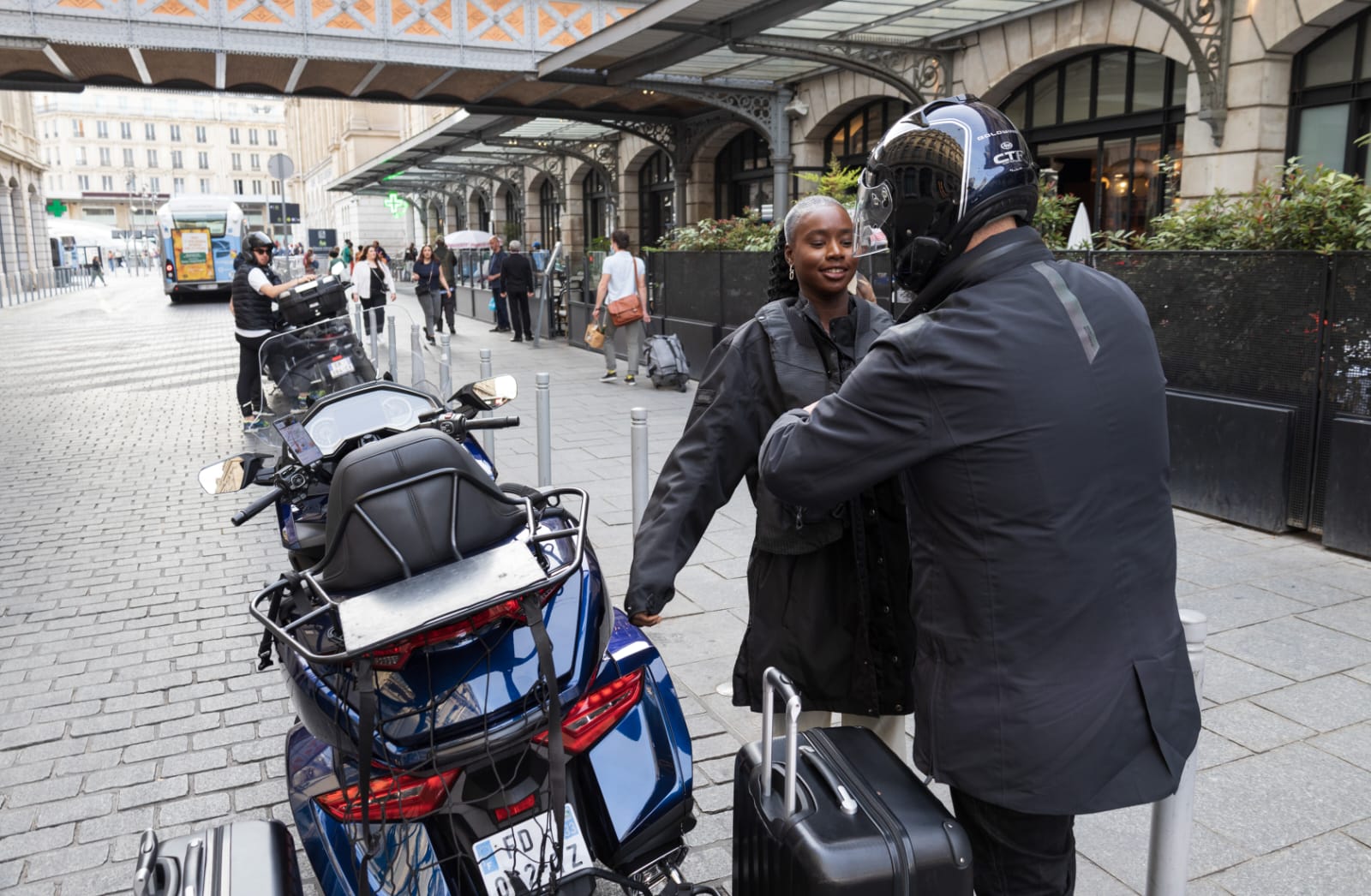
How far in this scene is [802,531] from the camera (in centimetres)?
237

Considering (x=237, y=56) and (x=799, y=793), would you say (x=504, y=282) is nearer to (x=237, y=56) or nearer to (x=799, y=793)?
(x=237, y=56)

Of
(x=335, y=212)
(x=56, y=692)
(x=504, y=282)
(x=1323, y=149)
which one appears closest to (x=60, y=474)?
(x=56, y=692)

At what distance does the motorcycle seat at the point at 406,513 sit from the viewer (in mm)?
2207

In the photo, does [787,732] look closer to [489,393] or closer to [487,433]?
[489,393]

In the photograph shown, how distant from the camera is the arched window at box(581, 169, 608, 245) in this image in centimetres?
2827

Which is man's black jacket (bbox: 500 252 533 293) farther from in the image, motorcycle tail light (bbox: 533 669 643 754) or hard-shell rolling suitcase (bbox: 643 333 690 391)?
motorcycle tail light (bbox: 533 669 643 754)

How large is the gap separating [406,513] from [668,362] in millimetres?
10443

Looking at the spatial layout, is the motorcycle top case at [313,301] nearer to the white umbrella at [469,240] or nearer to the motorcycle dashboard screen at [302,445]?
the motorcycle dashboard screen at [302,445]

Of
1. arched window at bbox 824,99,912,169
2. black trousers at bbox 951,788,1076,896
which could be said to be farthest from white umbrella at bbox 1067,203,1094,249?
arched window at bbox 824,99,912,169

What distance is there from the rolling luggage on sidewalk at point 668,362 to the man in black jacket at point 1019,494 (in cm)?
1076

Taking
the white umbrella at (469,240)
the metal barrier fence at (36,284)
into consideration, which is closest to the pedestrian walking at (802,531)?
the white umbrella at (469,240)

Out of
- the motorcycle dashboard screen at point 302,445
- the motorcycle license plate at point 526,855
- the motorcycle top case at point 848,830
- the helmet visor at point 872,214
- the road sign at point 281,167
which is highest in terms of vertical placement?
the road sign at point 281,167

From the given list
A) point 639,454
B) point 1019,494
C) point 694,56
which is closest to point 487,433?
point 639,454

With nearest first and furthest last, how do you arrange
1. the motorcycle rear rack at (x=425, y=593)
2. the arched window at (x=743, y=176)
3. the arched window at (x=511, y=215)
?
1. the motorcycle rear rack at (x=425, y=593)
2. the arched window at (x=743, y=176)
3. the arched window at (x=511, y=215)
